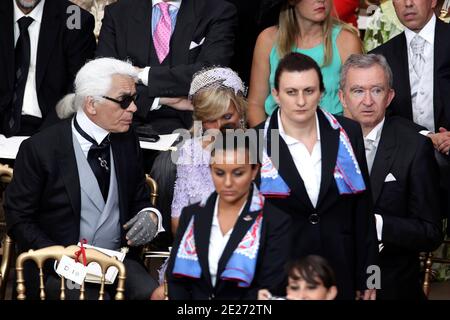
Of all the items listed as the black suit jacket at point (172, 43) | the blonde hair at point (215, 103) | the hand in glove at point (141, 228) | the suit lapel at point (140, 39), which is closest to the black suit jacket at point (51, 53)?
the black suit jacket at point (172, 43)

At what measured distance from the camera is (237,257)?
14.7ft

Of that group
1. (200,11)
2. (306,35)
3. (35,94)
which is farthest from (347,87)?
(35,94)

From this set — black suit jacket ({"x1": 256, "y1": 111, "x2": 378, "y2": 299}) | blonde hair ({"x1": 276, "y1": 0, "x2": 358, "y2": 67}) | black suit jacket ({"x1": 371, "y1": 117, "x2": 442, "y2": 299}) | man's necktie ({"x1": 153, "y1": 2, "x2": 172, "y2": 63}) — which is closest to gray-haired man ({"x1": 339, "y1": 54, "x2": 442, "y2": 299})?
black suit jacket ({"x1": 371, "y1": 117, "x2": 442, "y2": 299})

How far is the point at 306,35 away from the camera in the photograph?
22.1 feet

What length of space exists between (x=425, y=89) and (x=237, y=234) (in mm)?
2327

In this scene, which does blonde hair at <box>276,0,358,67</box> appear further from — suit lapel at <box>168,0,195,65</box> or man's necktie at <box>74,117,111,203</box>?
man's necktie at <box>74,117,111,203</box>

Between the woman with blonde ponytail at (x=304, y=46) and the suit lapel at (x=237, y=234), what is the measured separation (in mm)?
2139

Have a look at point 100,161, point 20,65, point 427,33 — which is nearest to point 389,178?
point 427,33

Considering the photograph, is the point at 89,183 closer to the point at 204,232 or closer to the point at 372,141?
the point at 204,232

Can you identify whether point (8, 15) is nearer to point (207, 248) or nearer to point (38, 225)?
point (38, 225)

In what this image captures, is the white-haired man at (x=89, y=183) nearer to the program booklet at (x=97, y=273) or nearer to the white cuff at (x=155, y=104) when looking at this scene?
the program booklet at (x=97, y=273)

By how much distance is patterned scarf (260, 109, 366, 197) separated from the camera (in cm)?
487

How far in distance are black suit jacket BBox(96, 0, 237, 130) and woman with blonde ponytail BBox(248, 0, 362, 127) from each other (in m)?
0.26

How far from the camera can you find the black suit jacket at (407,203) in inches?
218
